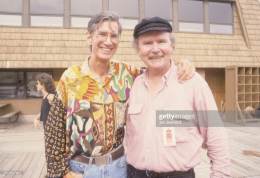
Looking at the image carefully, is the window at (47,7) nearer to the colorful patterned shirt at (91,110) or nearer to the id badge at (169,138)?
the colorful patterned shirt at (91,110)

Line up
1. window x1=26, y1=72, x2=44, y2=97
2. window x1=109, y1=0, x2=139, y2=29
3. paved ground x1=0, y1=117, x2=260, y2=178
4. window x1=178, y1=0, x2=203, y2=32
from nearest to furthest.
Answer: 1. paved ground x1=0, y1=117, x2=260, y2=178
2. window x1=26, y1=72, x2=44, y2=97
3. window x1=109, y1=0, x2=139, y2=29
4. window x1=178, y1=0, x2=203, y2=32

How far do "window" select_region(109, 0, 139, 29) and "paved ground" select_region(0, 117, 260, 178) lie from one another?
19.4ft

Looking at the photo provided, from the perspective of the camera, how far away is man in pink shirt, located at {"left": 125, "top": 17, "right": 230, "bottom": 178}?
183cm

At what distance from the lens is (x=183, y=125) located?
187 cm

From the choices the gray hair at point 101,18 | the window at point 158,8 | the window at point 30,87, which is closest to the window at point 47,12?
the window at point 30,87

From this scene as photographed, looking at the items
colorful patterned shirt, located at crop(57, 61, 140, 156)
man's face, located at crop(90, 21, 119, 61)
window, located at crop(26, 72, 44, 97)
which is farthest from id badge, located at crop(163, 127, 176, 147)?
window, located at crop(26, 72, 44, 97)

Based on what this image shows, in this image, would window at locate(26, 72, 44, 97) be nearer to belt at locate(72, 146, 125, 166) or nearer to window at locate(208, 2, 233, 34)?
window at locate(208, 2, 233, 34)

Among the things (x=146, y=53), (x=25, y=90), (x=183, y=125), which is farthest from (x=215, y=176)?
(x=25, y=90)

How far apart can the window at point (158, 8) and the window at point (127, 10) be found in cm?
53

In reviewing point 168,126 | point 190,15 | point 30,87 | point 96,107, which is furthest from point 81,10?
point 168,126

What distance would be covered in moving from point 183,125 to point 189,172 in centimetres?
34

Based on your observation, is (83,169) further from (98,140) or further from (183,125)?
(183,125)

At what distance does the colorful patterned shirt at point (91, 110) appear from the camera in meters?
1.94

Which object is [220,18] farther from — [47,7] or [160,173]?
[160,173]
